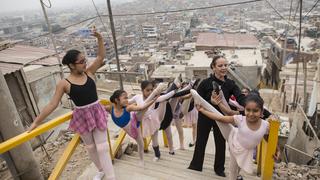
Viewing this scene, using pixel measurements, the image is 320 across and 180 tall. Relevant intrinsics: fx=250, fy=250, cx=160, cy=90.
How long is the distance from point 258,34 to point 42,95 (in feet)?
129

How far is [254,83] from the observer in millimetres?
16578

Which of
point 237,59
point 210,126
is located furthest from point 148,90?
point 237,59

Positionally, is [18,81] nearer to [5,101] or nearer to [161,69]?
[5,101]

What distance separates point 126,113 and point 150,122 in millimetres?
474

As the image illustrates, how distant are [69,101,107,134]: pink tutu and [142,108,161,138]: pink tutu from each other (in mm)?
842

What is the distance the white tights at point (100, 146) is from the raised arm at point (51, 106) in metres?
0.51

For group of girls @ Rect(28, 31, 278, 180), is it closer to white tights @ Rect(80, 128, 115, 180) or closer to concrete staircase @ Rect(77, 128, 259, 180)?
white tights @ Rect(80, 128, 115, 180)

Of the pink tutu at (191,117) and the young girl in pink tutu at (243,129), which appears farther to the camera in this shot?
the pink tutu at (191,117)

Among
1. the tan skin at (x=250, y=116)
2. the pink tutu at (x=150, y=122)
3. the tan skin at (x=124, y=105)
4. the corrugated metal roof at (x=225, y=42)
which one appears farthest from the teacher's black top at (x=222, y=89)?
the corrugated metal roof at (x=225, y=42)

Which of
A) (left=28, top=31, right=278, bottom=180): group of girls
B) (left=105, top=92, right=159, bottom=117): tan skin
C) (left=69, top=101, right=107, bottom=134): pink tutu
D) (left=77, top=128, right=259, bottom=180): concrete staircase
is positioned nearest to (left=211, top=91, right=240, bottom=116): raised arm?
(left=28, top=31, right=278, bottom=180): group of girls

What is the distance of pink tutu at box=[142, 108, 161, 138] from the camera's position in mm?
3438

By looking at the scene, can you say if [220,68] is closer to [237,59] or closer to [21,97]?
[21,97]

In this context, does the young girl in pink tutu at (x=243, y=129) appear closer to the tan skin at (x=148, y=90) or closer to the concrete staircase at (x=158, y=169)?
the concrete staircase at (x=158, y=169)

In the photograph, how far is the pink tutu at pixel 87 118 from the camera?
2.62m
